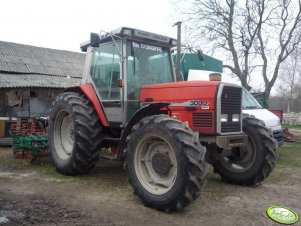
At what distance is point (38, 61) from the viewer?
21.5 metres

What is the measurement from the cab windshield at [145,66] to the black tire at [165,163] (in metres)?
1.33

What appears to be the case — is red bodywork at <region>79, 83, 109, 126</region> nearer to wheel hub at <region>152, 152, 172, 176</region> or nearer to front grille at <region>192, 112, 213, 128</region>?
wheel hub at <region>152, 152, 172, 176</region>

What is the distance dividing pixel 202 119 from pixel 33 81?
13.0 metres

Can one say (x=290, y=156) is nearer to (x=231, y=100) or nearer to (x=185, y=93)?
(x=231, y=100)

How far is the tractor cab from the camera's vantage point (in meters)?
6.58

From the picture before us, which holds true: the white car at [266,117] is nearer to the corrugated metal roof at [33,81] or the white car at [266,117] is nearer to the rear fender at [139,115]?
the rear fender at [139,115]

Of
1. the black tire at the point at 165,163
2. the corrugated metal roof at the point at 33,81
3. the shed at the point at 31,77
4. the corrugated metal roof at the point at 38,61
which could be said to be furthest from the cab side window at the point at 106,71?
the corrugated metal roof at the point at 38,61

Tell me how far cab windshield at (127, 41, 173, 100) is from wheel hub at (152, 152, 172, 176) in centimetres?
154

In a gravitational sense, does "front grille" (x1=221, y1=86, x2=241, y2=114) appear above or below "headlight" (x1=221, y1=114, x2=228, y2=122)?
above

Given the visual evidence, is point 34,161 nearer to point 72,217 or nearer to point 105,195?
point 105,195

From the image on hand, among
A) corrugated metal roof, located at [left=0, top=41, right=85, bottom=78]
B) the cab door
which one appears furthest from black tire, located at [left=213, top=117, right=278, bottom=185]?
corrugated metal roof, located at [left=0, top=41, right=85, bottom=78]

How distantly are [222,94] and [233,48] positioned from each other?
1546 centimetres

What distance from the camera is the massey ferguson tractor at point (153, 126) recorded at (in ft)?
16.6

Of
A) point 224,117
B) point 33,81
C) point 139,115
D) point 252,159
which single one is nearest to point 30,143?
point 139,115
